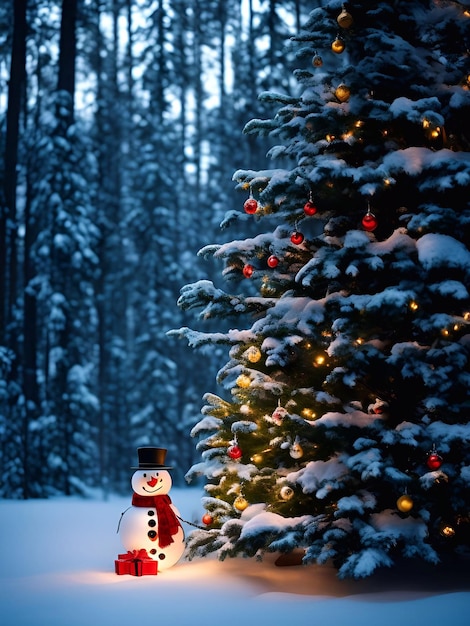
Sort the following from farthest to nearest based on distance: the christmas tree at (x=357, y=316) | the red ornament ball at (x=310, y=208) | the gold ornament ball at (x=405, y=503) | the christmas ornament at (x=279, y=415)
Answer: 1. the red ornament ball at (x=310, y=208)
2. the christmas ornament at (x=279, y=415)
3. the christmas tree at (x=357, y=316)
4. the gold ornament ball at (x=405, y=503)

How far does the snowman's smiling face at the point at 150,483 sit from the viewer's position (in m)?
6.91

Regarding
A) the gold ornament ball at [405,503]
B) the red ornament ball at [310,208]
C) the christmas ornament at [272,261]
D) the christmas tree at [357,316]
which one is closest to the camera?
the gold ornament ball at [405,503]

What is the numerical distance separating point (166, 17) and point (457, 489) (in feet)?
75.9

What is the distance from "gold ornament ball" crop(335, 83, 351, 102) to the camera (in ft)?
21.2

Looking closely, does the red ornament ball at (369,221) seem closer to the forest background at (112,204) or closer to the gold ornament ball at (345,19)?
the gold ornament ball at (345,19)

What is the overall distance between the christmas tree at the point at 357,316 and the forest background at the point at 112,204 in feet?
33.2

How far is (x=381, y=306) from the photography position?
584 cm

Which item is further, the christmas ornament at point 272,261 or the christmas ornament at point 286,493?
the christmas ornament at point 272,261

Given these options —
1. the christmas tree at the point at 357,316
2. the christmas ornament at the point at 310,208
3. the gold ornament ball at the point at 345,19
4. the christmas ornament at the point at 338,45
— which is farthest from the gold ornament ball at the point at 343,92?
Answer: the christmas ornament at the point at 310,208

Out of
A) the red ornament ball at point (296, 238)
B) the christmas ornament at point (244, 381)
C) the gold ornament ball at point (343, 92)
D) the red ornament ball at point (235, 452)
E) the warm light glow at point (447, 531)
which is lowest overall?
the warm light glow at point (447, 531)

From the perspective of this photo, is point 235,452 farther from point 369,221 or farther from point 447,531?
point 369,221

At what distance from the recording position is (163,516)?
678cm

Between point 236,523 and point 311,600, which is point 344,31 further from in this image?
point 311,600

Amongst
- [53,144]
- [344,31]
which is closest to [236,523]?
[344,31]
